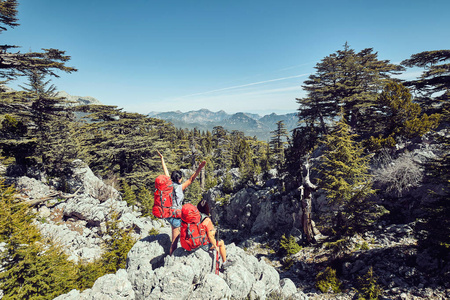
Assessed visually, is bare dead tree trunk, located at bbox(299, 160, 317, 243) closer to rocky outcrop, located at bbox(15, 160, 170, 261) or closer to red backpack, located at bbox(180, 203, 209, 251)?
rocky outcrop, located at bbox(15, 160, 170, 261)

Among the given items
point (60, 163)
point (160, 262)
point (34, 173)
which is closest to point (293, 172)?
point (160, 262)

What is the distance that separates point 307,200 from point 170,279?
1301 centimetres

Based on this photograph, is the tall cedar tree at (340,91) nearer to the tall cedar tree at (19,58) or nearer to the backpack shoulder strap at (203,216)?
the backpack shoulder strap at (203,216)

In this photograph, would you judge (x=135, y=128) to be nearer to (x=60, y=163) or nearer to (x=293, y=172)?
(x=60, y=163)

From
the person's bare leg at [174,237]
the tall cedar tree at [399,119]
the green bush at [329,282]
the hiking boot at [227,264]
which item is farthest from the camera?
the tall cedar tree at [399,119]

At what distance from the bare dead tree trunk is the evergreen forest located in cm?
8

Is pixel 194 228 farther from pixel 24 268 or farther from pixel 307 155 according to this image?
pixel 307 155

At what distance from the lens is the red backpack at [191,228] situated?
4.68 meters

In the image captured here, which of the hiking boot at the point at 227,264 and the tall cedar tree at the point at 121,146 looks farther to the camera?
the tall cedar tree at the point at 121,146

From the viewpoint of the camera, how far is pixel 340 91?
59.0 ft

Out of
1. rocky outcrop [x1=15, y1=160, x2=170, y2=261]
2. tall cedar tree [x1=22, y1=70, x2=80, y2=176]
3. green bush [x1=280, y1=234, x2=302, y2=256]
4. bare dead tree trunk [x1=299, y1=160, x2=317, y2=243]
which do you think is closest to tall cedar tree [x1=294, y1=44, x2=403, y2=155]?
bare dead tree trunk [x1=299, y1=160, x2=317, y2=243]

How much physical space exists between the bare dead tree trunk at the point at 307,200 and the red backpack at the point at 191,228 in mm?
11442

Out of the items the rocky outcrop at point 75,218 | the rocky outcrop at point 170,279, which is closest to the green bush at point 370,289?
the rocky outcrop at point 170,279

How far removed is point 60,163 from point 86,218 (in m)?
6.90
